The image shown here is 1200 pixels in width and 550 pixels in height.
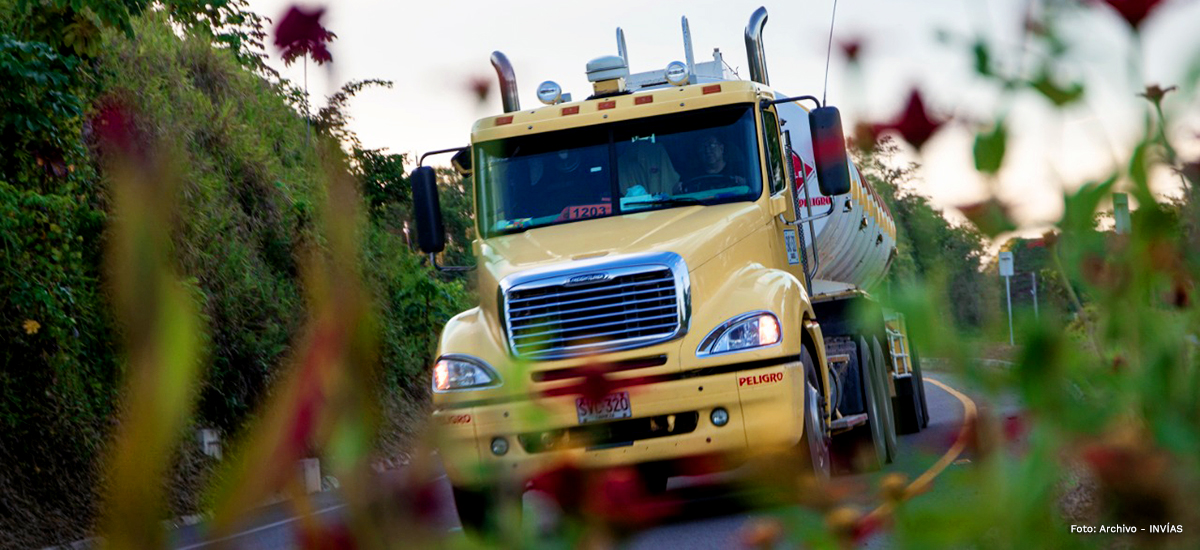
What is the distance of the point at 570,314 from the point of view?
350 inches

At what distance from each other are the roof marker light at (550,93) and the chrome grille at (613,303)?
7.83ft

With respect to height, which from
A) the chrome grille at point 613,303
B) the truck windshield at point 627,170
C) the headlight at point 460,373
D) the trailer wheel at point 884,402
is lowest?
the trailer wheel at point 884,402

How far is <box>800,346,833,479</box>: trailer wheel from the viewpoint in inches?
351

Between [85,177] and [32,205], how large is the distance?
244 cm

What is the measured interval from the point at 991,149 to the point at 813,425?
26.1 ft

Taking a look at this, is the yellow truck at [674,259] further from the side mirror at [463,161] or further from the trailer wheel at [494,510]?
the trailer wheel at [494,510]

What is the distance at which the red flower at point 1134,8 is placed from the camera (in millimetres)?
1152

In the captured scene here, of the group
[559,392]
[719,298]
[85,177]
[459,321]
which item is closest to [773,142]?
[719,298]

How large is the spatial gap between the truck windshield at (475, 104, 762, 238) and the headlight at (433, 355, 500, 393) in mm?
1645

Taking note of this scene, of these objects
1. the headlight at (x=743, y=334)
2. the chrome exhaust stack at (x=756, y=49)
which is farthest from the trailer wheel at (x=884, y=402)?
the headlight at (x=743, y=334)

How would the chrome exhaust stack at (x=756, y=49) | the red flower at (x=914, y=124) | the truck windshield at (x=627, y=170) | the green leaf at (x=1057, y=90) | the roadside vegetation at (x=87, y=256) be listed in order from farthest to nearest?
the chrome exhaust stack at (x=756, y=49) → the roadside vegetation at (x=87, y=256) → the truck windshield at (x=627, y=170) → the red flower at (x=914, y=124) → the green leaf at (x=1057, y=90)

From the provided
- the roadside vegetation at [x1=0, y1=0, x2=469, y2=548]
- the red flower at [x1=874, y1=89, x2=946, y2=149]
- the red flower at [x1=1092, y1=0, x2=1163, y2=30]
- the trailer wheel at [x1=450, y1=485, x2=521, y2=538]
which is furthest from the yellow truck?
the red flower at [x1=1092, y1=0, x2=1163, y2=30]

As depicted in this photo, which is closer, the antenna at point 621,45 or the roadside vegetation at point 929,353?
the roadside vegetation at point 929,353

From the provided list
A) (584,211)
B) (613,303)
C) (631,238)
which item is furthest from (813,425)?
(584,211)
